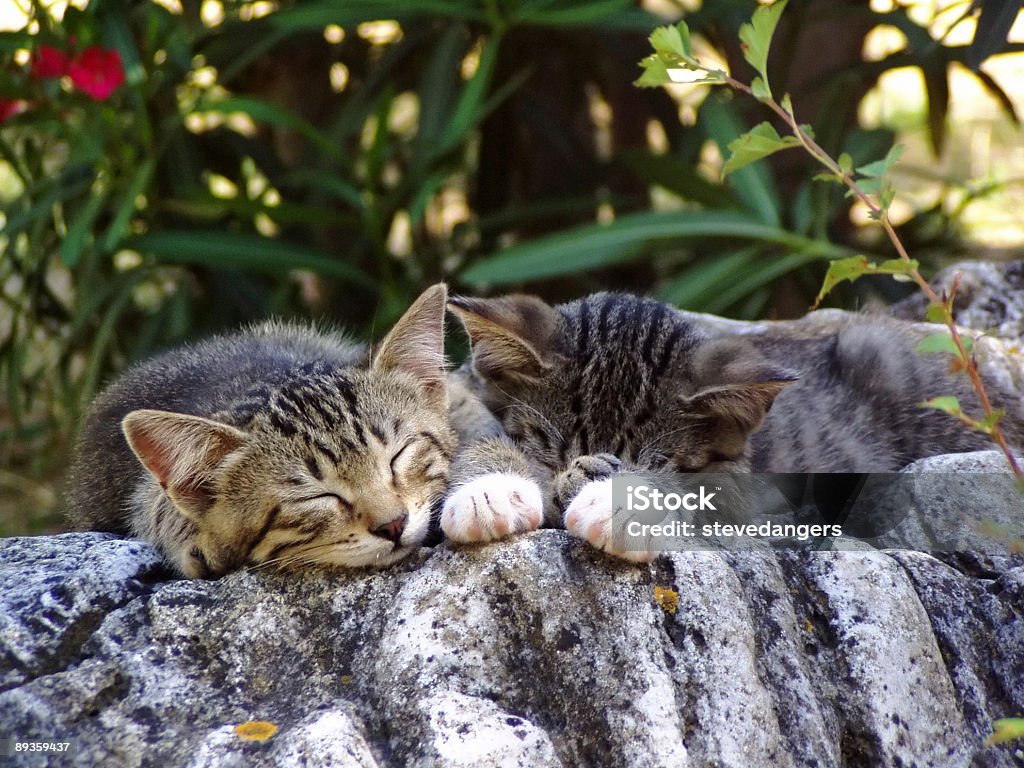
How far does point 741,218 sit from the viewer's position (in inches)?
160

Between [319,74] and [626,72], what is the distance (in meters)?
1.63

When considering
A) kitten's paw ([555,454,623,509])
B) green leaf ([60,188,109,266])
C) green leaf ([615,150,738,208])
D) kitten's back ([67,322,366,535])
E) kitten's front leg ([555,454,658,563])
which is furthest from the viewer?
green leaf ([615,150,738,208])

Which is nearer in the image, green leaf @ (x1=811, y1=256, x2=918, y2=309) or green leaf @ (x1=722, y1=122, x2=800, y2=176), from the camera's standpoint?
green leaf @ (x1=811, y1=256, x2=918, y2=309)

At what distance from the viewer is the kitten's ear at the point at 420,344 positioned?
2.60 m

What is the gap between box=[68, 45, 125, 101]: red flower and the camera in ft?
13.4

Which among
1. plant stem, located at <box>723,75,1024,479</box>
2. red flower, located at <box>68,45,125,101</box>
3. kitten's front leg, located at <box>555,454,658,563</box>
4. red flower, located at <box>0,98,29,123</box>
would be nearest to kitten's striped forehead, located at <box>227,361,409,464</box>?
kitten's front leg, located at <box>555,454,658,563</box>

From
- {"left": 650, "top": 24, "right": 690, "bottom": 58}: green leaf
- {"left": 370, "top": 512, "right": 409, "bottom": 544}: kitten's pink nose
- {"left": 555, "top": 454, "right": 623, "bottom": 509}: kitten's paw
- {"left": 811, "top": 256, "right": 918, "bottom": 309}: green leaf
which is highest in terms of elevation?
{"left": 650, "top": 24, "right": 690, "bottom": 58}: green leaf

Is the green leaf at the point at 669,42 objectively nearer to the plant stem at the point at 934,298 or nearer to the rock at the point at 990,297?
the plant stem at the point at 934,298

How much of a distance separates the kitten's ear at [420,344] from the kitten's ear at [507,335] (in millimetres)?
55

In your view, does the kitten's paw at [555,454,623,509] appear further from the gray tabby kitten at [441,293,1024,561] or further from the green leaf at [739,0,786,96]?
the green leaf at [739,0,786,96]

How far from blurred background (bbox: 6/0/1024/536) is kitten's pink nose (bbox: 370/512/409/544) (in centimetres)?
168

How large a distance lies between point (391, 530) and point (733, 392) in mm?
866

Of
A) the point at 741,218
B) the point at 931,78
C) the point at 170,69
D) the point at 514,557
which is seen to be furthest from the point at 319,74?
the point at 514,557

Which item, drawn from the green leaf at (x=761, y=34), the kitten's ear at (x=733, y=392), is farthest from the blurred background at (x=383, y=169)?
the green leaf at (x=761, y=34)
